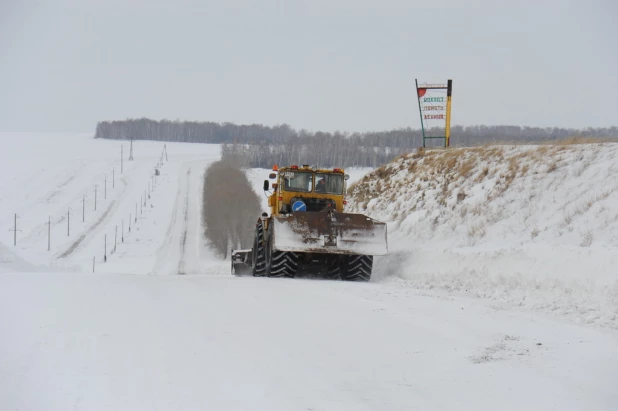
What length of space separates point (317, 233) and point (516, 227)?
4.74m

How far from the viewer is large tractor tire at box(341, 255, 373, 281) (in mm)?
16203

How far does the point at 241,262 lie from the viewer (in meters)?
24.5

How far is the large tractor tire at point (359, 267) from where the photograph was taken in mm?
16203

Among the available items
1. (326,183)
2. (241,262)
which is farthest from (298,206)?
(241,262)

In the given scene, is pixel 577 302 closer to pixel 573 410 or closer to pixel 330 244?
pixel 573 410

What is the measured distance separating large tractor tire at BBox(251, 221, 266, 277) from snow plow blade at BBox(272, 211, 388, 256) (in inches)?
99.4

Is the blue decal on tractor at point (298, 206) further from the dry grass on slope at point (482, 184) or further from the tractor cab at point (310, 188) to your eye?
the dry grass on slope at point (482, 184)

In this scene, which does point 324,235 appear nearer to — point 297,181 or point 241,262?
point 297,181

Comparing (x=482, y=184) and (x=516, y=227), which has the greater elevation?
A: (x=482, y=184)

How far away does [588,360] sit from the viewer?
6.89m

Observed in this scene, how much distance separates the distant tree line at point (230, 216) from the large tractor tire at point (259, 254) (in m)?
50.2

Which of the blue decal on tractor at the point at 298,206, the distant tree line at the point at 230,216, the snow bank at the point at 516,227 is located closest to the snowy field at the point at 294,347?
the snow bank at the point at 516,227

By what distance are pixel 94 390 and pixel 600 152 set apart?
14385 millimetres

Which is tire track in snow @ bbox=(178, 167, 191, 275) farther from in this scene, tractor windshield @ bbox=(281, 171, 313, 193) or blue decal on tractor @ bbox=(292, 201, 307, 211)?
blue decal on tractor @ bbox=(292, 201, 307, 211)
